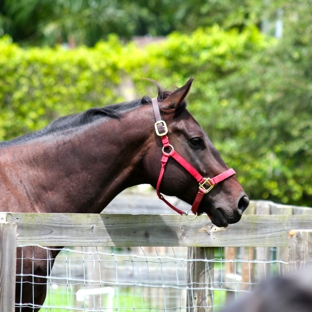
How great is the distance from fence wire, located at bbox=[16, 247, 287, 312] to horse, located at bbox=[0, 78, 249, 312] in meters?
0.38

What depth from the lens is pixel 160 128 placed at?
3.88 meters

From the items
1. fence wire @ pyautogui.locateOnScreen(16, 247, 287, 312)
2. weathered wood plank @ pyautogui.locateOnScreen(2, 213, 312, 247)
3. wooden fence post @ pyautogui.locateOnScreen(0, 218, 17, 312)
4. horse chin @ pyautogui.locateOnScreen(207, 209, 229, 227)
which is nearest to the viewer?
wooden fence post @ pyautogui.locateOnScreen(0, 218, 17, 312)

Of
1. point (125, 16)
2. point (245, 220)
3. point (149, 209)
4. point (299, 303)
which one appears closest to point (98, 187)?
point (245, 220)

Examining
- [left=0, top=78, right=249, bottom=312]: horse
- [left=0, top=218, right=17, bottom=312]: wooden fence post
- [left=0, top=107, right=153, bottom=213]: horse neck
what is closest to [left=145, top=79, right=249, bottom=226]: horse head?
[left=0, top=78, right=249, bottom=312]: horse

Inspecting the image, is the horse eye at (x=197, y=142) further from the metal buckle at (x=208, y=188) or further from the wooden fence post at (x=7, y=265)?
the wooden fence post at (x=7, y=265)

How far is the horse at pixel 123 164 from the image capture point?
3.81 meters

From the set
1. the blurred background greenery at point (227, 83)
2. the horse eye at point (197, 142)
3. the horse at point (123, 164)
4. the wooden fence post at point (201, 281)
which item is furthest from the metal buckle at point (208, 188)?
the blurred background greenery at point (227, 83)

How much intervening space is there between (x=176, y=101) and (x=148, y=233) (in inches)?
37.4

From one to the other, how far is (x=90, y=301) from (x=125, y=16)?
16.2 m

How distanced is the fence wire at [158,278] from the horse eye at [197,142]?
0.77 meters

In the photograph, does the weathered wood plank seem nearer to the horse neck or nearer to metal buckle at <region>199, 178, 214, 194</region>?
metal buckle at <region>199, 178, 214, 194</region>

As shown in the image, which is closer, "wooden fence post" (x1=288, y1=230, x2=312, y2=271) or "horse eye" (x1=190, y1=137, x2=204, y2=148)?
"wooden fence post" (x1=288, y1=230, x2=312, y2=271)

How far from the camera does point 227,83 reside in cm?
1100

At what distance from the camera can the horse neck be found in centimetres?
383
